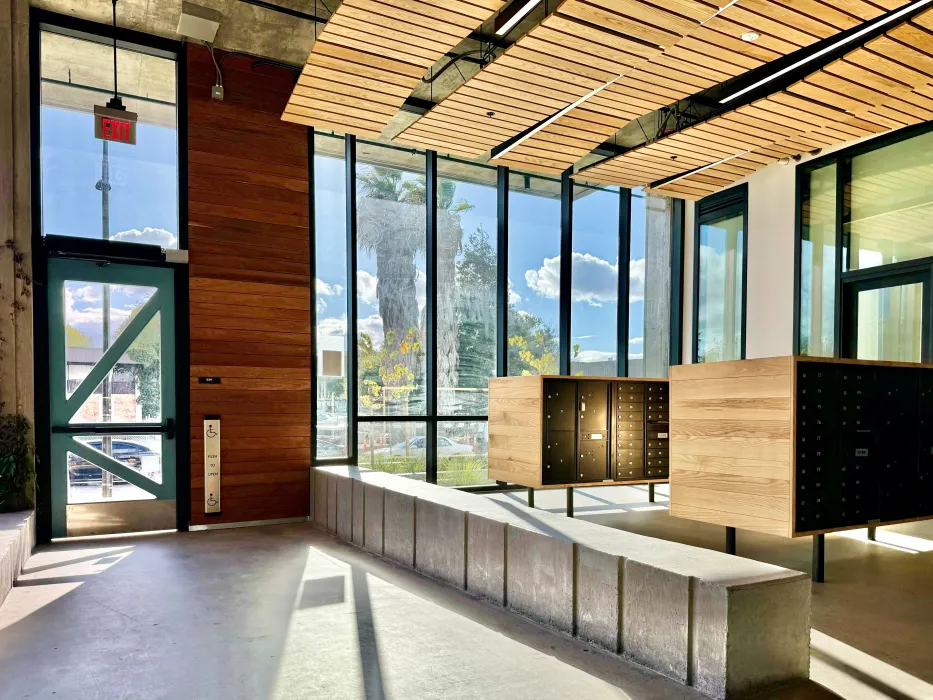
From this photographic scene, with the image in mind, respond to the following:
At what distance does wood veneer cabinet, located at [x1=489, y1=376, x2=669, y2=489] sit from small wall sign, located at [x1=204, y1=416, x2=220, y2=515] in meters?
2.60

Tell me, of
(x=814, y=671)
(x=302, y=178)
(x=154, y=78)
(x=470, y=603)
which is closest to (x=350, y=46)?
(x=302, y=178)

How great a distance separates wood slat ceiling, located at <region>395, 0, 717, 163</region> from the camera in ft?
13.6

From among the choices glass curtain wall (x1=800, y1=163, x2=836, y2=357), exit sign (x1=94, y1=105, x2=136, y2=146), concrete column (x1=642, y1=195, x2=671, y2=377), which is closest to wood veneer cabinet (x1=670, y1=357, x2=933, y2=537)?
glass curtain wall (x1=800, y1=163, x2=836, y2=357)

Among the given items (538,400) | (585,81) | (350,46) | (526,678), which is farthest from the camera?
(538,400)

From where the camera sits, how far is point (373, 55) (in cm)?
475

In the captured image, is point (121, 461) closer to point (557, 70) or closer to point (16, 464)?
point (16, 464)

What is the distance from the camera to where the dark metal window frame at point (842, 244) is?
257 inches

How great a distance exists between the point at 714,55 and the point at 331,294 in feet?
13.6

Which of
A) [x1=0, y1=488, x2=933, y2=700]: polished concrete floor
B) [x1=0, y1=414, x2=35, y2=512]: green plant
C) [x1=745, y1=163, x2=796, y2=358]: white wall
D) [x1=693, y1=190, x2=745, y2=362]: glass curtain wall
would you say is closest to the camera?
[x1=0, y1=488, x2=933, y2=700]: polished concrete floor

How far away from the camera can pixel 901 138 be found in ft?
21.7

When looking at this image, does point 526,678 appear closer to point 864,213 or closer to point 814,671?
point 814,671

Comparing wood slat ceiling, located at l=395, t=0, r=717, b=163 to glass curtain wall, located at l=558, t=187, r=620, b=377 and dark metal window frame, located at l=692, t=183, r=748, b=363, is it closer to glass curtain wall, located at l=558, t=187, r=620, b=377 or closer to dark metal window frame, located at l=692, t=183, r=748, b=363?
glass curtain wall, located at l=558, t=187, r=620, b=377

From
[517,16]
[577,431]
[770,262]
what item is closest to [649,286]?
[770,262]

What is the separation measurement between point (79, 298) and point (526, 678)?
509 centimetres
